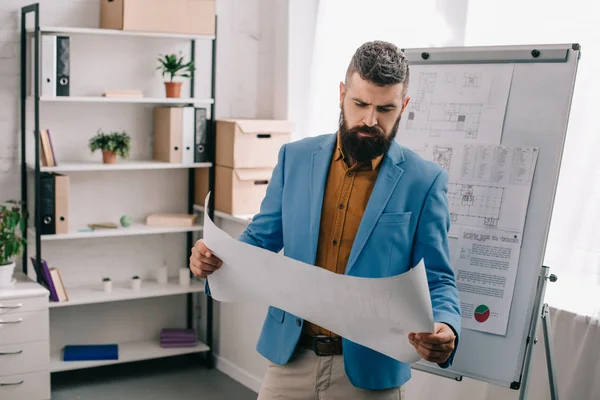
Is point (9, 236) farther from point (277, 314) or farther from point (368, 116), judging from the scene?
point (368, 116)

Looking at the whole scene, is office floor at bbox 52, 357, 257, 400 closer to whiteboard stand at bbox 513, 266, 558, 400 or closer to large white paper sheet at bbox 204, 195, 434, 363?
whiteboard stand at bbox 513, 266, 558, 400

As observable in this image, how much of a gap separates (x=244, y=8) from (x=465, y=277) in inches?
98.4

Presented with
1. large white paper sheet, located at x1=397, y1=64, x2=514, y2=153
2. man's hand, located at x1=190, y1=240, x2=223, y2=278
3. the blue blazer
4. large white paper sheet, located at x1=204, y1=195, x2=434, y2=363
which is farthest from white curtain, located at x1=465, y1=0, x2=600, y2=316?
man's hand, located at x1=190, y1=240, x2=223, y2=278

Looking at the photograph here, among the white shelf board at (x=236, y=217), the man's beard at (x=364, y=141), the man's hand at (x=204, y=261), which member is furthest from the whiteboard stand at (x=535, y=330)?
the white shelf board at (x=236, y=217)

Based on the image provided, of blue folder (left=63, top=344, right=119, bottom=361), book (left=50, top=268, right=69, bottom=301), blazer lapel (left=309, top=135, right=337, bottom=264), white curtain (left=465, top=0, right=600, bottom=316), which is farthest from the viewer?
blue folder (left=63, top=344, right=119, bottom=361)

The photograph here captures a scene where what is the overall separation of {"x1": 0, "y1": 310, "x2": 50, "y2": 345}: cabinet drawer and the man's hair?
7.86ft

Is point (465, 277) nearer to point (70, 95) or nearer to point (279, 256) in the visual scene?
point (279, 256)

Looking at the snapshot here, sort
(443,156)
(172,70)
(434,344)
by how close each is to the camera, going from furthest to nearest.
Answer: (172,70) → (443,156) → (434,344)

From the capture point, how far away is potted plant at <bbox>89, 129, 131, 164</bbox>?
12.6ft

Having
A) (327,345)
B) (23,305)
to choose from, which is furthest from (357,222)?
(23,305)

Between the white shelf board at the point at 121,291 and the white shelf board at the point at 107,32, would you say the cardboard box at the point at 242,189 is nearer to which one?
the white shelf board at the point at 121,291

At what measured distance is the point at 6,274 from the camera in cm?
357

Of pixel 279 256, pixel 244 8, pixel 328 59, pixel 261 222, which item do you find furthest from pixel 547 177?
pixel 244 8

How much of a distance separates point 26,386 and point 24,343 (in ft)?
0.66
